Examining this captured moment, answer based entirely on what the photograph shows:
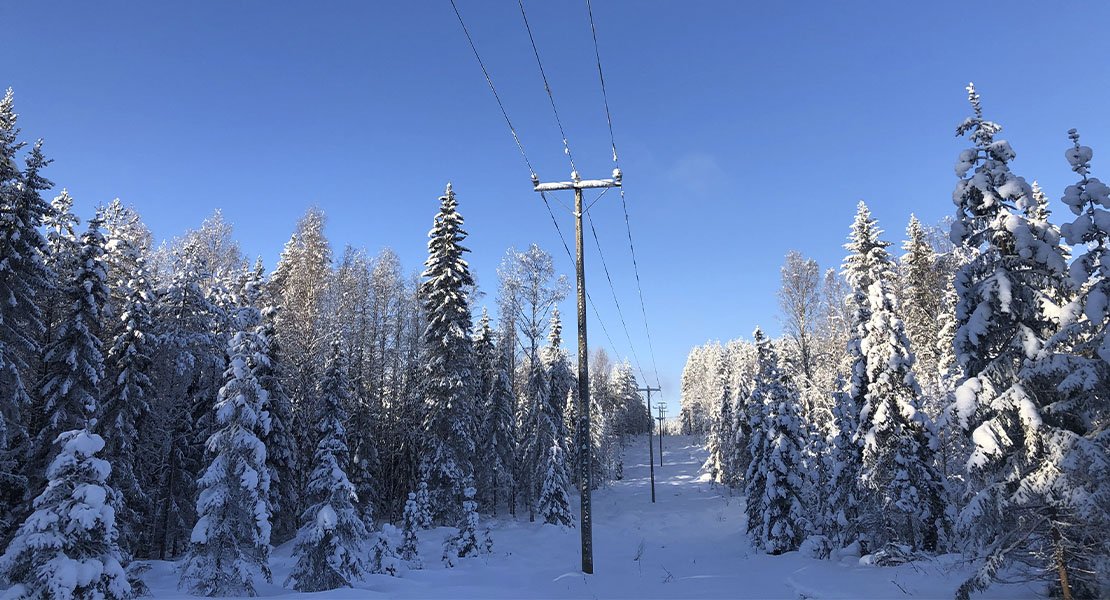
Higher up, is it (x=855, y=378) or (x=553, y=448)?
(x=855, y=378)

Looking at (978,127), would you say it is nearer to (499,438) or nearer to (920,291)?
(920,291)

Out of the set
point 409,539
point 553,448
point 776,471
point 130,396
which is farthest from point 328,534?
point 553,448

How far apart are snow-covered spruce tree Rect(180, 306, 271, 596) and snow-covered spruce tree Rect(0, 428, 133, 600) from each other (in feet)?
21.2

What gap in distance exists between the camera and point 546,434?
1591 inches

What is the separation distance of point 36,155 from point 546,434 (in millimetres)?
31235

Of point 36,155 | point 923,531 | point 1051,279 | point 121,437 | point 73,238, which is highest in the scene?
point 36,155

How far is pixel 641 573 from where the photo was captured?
17984 millimetres

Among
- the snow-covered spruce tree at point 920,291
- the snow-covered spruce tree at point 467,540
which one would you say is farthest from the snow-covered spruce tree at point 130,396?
the snow-covered spruce tree at point 920,291

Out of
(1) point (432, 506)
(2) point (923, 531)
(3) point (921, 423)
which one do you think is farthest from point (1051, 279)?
(1) point (432, 506)

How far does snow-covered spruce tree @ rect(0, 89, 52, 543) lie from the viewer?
58.6 ft

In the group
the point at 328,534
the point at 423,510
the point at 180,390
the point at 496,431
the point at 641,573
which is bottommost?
the point at 423,510

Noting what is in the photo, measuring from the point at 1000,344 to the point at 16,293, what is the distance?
2795 cm

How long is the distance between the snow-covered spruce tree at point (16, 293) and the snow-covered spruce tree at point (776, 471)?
29.2 metres

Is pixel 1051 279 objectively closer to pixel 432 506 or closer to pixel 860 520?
pixel 860 520
